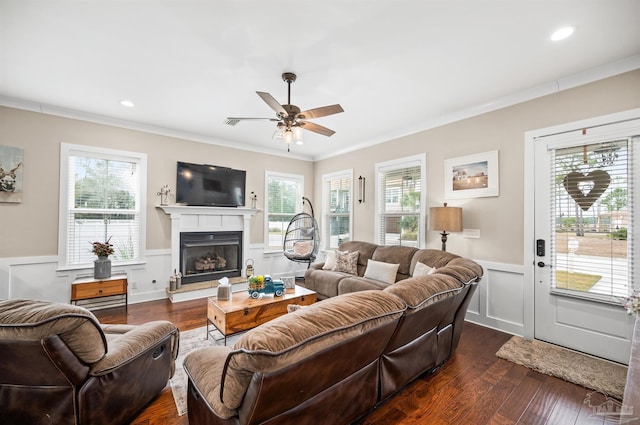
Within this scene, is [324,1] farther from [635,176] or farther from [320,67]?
[635,176]

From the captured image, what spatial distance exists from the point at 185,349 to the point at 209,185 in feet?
9.67

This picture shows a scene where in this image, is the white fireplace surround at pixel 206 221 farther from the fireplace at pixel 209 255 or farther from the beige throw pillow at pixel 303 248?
the beige throw pillow at pixel 303 248

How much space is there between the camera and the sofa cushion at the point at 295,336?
1.01 m

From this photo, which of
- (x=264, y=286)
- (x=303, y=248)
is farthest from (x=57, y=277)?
(x=303, y=248)

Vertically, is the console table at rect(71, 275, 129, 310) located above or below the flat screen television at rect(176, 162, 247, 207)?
below

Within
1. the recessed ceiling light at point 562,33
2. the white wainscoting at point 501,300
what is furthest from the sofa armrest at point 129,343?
the recessed ceiling light at point 562,33

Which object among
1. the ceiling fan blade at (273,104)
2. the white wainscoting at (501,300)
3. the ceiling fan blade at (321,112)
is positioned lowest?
the white wainscoting at (501,300)

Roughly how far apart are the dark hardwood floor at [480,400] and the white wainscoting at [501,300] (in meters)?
0.74

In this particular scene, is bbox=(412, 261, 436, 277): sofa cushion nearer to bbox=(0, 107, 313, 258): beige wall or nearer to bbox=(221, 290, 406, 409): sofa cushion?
bbox=(221, 290, 406, 409): sofa cushion

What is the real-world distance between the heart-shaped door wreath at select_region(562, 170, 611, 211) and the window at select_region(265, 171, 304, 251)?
4.60m

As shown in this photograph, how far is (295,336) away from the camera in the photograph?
3.54ft

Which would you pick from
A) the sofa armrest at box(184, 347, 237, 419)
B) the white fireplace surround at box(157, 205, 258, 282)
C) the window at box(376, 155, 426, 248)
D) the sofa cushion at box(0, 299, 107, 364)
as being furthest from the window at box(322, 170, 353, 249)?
the sofa cushion at box(0, 299, 107, 364)

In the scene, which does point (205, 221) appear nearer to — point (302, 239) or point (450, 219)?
point (302, 239)

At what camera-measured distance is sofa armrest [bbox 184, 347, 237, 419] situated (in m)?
1.22
